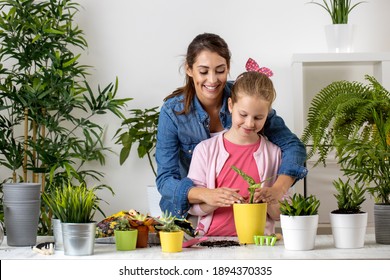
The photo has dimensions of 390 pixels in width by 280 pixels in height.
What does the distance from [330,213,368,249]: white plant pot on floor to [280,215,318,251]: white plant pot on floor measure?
9 cm

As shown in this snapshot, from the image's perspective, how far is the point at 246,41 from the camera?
454cm

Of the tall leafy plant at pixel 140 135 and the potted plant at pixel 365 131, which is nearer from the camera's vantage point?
the potted plant at pixel 365 131

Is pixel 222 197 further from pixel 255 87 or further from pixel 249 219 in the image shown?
pixel 255 87

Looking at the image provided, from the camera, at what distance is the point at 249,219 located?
1.99 metres

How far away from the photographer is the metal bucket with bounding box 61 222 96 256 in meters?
1.79

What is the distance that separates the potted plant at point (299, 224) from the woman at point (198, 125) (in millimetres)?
618

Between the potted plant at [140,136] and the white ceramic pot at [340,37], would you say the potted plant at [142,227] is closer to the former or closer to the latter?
the potted plant at [140,136]

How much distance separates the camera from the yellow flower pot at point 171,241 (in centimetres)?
184

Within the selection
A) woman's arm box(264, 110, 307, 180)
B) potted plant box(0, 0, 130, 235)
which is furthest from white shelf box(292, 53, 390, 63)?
woman's arm box(264, 110, 307, 180)

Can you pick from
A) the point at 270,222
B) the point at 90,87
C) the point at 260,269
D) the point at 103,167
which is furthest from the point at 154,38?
the point at 260,269

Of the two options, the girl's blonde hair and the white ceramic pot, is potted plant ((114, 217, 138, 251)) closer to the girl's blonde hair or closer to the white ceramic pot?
the girl's blonde hair

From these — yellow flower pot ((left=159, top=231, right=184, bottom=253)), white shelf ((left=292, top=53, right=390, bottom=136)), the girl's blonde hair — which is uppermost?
white shelf ((left=292, top=53, right=390, bottom=136))

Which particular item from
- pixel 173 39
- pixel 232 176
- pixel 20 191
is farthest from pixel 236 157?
pixel 173 39

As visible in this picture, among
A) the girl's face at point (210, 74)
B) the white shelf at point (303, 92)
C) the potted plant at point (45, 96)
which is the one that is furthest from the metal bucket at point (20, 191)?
the white shelf at point (303, 92)
